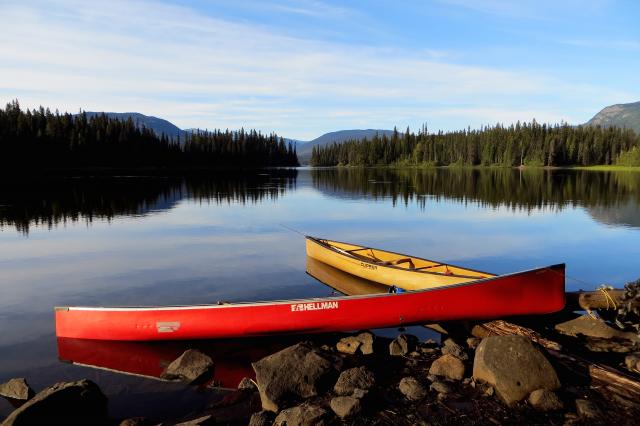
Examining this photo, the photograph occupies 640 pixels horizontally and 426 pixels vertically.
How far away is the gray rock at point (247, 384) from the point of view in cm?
1055

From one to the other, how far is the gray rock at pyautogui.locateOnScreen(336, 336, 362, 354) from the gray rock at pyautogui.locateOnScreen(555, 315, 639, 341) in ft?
20.8

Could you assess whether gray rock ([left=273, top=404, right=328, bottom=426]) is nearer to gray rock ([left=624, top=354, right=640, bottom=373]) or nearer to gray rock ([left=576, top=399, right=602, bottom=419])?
gray rock ([left=576, top=399, right=602, bottom=419])

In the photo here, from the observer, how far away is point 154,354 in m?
12.8

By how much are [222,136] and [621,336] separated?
Result: 625 ft

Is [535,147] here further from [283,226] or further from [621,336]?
[621,336]

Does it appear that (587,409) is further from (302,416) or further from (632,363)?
(302,416)

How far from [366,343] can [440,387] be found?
2.94 meters

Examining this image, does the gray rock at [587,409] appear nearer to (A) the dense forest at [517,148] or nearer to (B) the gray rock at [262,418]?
(B) the gray rock at [262,418]

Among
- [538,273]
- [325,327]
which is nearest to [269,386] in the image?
[325,327]

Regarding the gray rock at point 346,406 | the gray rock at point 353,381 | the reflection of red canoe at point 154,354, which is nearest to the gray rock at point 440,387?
the gray rock at point 353,381

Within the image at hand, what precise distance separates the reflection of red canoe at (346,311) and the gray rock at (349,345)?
1.27 feet

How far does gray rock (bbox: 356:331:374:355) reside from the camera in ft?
40.2

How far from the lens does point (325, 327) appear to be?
1285 cm

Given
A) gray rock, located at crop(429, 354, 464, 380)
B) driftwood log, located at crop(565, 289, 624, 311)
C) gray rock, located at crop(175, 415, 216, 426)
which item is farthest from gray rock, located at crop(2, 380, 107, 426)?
driftwood log, located at crop(565, 289, 624, 311)
